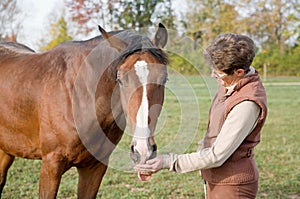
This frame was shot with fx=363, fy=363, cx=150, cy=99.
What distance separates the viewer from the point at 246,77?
2043 millimetres

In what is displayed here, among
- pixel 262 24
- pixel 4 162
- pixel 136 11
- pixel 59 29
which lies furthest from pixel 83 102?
pixel 59 29

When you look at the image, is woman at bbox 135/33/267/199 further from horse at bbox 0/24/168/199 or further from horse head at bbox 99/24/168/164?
horse at bbox 0/24/168/199

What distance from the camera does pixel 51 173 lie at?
2.74m

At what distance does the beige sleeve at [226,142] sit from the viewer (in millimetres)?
1910

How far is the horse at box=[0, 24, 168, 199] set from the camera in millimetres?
2064

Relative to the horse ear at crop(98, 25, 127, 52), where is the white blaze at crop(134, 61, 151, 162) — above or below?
below

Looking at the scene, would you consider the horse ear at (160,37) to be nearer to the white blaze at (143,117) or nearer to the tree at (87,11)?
the white blaze at (143,117)

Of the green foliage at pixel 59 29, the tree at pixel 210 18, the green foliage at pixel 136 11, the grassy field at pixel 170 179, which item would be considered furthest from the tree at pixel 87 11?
the green foliage at pixel 59 29

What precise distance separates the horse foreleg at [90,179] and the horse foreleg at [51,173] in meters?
0.35

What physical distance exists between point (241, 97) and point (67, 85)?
4.55ft

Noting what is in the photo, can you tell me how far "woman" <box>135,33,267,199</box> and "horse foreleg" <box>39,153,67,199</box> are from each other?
1.01 metres

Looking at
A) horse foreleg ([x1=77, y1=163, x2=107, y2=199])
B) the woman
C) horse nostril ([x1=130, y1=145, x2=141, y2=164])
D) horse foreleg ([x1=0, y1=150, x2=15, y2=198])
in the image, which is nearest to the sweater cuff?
the woman

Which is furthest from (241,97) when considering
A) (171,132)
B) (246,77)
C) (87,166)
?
(171,132)

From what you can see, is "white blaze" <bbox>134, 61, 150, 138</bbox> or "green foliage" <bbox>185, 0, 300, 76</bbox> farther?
"green foliage" <bbox>185, 0, 300, 76</bbox>
